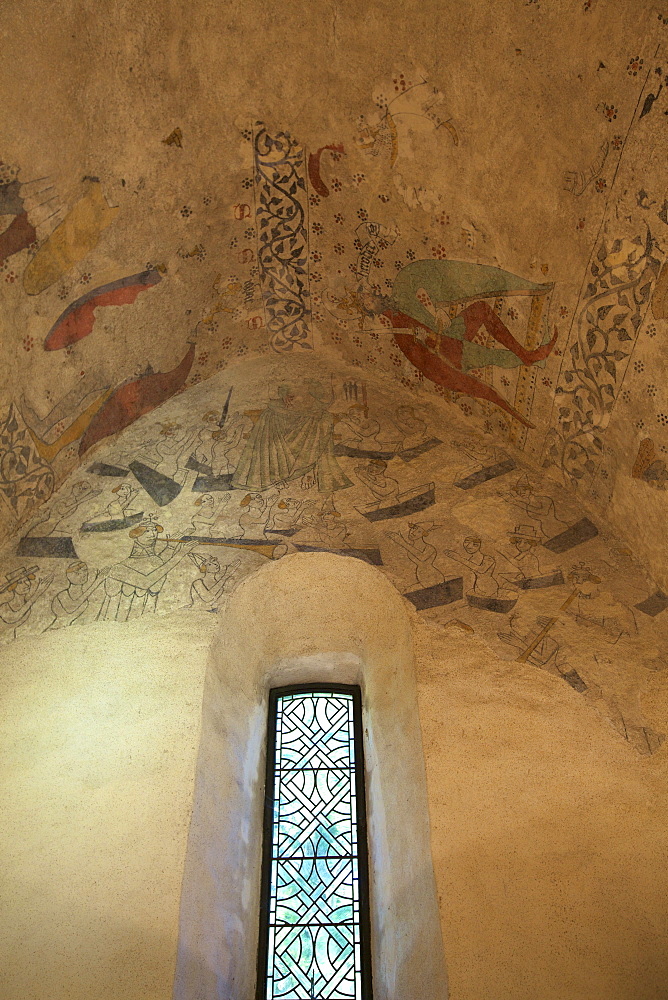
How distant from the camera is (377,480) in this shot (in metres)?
6.69

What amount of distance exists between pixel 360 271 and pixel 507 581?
8.50 feet

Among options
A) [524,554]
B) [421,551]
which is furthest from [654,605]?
[421,551]

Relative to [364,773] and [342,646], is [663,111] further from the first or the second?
→ [364,773]

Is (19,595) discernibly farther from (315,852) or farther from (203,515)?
(315,852)

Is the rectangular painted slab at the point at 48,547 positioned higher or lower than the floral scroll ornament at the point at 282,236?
lower

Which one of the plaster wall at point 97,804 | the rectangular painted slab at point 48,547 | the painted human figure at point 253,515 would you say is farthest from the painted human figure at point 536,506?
the rectangular painted slab at point 48,547

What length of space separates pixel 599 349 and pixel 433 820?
3.00 meters

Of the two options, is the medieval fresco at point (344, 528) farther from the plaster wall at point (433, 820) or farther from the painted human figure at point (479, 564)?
the plaster wall at point (433, 820)

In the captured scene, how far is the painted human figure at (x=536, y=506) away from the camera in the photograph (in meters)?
6.23

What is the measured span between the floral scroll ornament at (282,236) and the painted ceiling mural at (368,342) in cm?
2

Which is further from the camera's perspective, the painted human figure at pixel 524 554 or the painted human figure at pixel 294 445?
the painted human figure at pixel 294 445

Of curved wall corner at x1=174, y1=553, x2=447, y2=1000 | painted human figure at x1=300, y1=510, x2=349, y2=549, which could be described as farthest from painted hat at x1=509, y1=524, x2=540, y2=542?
painted human figure at x1=300, y1=510, x2=349, y2=549

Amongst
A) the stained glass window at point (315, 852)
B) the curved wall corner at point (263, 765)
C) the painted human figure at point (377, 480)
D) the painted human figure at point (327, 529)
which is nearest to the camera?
the curved wall corner at point (263, 765)

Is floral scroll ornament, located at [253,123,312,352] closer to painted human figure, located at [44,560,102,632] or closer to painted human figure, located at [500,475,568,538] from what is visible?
painted human figure, located at [500,475,568,538]
